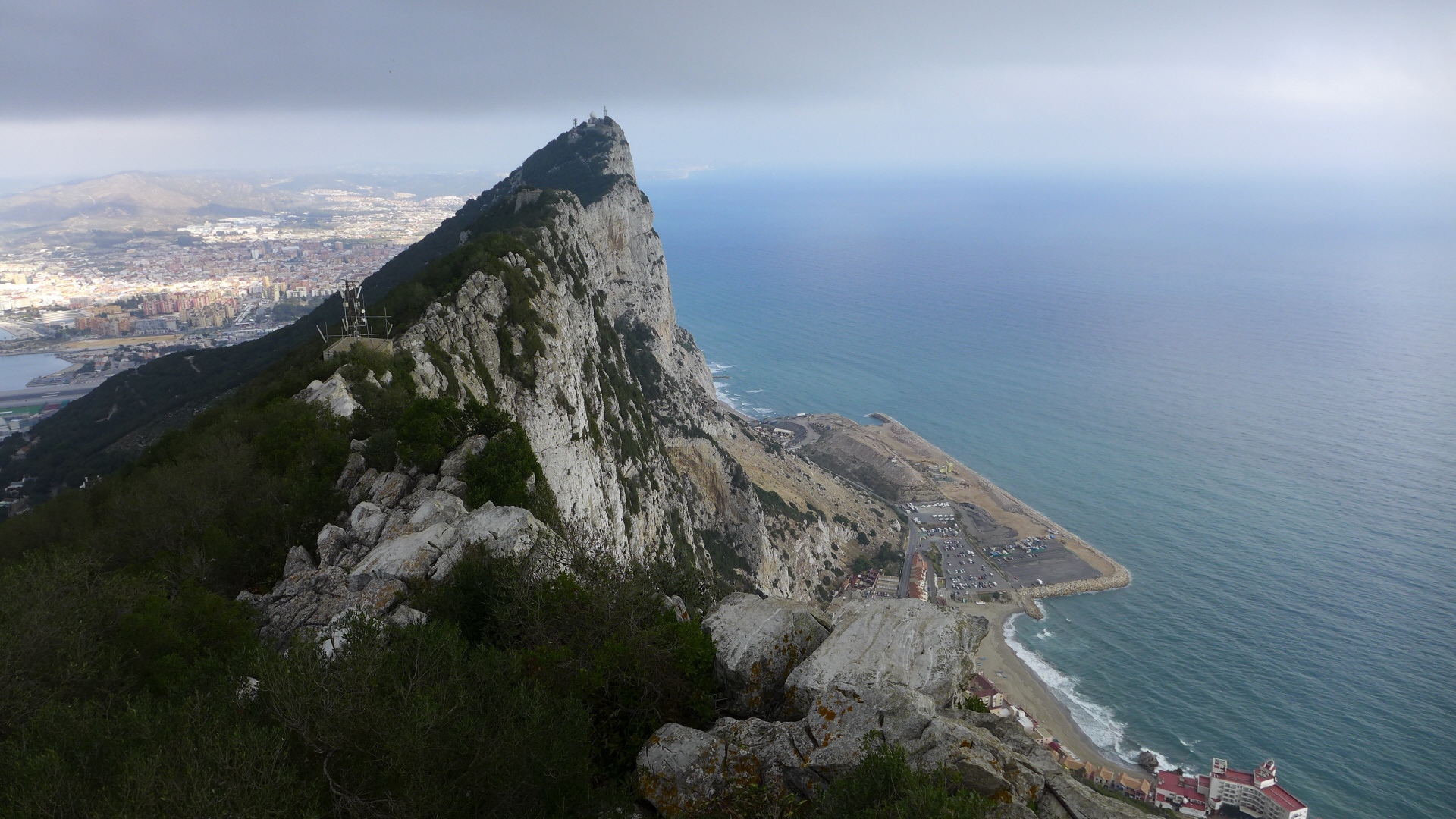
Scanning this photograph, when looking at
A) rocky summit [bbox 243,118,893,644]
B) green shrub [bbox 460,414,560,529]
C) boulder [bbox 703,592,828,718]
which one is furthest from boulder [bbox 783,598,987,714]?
green shrub [bbox 460,414,560,529]

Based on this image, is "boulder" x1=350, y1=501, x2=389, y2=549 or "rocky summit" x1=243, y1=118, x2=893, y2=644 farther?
"boulder" x1=350, y1=501, x2=389, y2=549

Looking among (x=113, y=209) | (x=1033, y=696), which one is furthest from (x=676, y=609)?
(x=113, y=209)

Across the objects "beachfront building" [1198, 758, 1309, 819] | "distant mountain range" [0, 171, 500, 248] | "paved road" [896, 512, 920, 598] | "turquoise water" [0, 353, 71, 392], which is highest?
"distant mountain range" [0, 171, 500, 248]

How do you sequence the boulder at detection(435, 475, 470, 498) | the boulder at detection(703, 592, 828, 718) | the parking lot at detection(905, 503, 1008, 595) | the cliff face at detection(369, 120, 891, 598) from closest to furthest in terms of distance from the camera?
the boulder at detection(703, 592, 828, 718), the boulder at detection(435, 475, 470, 498), the cliff face at detection(369, 120, 891, 598), the parking lot at detection(905, 503, 1008, 595)

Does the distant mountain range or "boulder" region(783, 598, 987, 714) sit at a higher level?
the distant mountain range

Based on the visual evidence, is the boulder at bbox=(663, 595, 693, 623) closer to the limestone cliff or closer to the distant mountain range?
the limestone cliff

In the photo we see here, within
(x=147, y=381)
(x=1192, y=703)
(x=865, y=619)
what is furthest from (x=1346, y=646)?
(x=147, y=381)

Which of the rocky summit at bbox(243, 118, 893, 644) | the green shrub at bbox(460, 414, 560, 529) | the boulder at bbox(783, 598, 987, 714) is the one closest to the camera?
the boulder at bbox(783, 598, 987, 714)

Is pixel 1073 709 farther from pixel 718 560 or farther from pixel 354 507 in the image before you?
pixel 354 507

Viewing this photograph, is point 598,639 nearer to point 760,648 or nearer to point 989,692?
point 760,648
